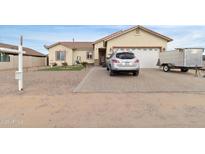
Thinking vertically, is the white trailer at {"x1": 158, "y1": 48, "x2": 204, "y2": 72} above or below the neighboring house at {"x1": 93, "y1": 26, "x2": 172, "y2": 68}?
Answer: below

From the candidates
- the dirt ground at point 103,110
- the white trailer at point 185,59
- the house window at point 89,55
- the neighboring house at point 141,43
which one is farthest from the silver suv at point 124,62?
the house window at point 89,55

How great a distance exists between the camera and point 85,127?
412 cm

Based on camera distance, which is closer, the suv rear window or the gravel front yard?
the gravel front yard

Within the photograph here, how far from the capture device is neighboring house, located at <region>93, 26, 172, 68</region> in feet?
70.3

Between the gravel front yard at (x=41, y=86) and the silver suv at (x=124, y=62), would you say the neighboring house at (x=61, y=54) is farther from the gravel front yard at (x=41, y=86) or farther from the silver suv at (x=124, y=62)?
the silver suv at (x=124, y=62)

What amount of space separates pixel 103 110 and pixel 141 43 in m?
17.5

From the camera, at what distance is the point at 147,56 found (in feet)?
70.3

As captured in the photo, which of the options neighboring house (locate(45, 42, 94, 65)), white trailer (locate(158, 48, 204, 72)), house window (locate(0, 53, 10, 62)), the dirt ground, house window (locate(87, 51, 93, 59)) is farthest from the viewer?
house window (locate(87, 51, 93, 59))

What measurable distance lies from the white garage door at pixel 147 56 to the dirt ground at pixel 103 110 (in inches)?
550

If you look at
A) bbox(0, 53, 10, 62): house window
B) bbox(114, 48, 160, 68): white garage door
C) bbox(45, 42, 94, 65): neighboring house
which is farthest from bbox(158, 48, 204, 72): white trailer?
bbox(0, 53, 10, 62): house window

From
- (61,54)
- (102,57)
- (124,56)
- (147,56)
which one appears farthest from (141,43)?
(61,54)

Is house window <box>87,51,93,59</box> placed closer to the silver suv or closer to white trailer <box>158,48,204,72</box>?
white trailer <box>158,48,204,72</box>

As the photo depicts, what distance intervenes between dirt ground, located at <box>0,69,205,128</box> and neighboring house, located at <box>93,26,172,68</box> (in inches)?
563

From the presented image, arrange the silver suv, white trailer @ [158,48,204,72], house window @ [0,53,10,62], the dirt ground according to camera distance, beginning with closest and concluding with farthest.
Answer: the dirt ground → the silver suv → white trailer @ [158,48,204,72] → house window @ [0,53,10,62]
